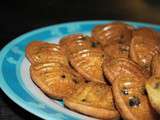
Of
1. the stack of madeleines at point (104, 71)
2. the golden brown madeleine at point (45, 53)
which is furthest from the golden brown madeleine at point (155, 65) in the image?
the golden brown madeleine at point (45, 53)

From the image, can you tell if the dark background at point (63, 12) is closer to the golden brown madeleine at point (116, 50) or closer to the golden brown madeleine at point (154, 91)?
the golden brown madeleine at point (116, 50)

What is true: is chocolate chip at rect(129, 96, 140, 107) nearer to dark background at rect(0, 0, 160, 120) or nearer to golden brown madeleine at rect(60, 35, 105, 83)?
golden brown madeleine at rect(60, 35, 105, 83)

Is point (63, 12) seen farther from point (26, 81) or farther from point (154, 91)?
point (154, 91)

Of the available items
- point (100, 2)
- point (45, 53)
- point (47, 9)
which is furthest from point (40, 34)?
point (100, 2)

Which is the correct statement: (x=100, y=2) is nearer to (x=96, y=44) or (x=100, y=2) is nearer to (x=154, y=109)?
(x=96, y=44)

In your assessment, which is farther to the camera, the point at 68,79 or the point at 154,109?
the point at 68,79

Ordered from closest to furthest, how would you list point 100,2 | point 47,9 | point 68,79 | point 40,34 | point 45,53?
1. point 68,79
2. point 45,53
3. point 40,34
4. point 47,9
5. point 100,2

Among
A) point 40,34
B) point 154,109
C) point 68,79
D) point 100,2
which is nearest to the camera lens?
point 154,109
